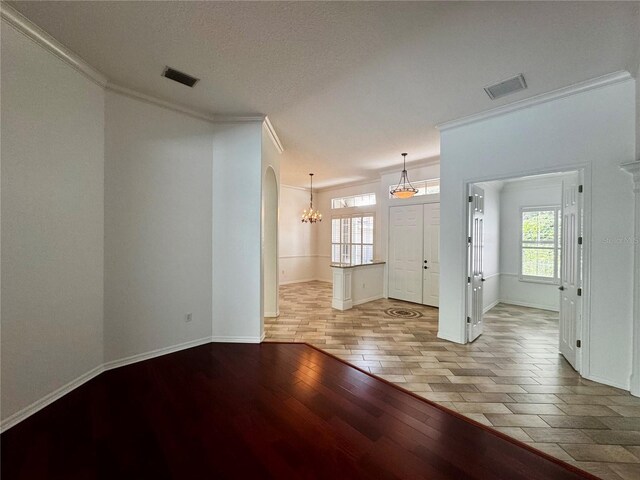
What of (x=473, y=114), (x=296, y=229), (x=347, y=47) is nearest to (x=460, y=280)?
(x=473, y=114)

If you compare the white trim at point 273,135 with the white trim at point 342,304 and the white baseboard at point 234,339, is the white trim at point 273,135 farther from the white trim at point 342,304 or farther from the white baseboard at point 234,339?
the white trim at point 342,304

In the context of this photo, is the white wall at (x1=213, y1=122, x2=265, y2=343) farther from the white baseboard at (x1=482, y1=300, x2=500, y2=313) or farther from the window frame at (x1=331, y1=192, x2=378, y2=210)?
the white baseboard at (x1=482, y1=300, x2=500, y2=313)

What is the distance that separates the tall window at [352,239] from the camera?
761cm

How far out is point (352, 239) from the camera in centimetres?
810

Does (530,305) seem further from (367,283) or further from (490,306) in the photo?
(367,283)

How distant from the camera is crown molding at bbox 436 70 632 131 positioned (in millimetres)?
2555

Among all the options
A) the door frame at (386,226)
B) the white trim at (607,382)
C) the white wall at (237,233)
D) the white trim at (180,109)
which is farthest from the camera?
the door frame at (386,226)

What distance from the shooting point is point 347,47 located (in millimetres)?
2236

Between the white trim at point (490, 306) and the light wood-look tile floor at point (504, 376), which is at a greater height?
the light wood-look tile floor at point (504, 376)

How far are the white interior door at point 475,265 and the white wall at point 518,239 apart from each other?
2968 mm

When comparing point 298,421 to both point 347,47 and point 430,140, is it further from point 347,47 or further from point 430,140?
point 430,140

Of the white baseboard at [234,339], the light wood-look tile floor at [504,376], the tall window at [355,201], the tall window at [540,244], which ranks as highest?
the tall window at [355,201]

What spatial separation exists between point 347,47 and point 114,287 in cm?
356

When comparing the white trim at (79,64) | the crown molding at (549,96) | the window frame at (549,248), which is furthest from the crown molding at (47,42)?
the window frame at (549,248)
